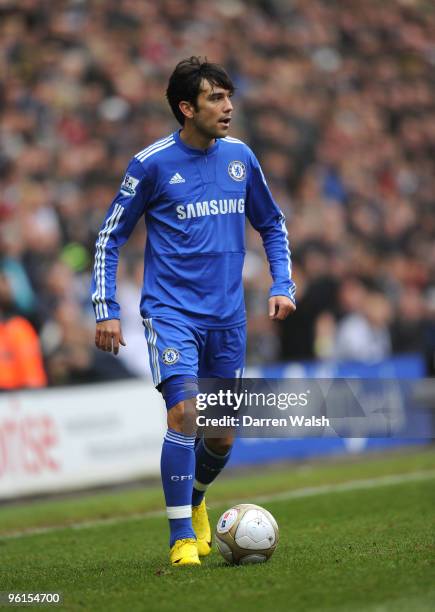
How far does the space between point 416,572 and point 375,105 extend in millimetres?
15756

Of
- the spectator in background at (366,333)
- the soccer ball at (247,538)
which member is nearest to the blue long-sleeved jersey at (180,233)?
the soccer ball at (247,538)

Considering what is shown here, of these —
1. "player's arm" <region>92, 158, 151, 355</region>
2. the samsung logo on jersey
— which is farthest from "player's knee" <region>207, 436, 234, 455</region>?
the samsung logo on jersey

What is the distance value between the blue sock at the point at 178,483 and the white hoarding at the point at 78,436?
19.2 feet

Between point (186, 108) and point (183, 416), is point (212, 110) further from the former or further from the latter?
point (183, 416)

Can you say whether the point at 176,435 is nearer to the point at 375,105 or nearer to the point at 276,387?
the point at 276,387

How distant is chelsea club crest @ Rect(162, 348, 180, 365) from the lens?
570 centimetres

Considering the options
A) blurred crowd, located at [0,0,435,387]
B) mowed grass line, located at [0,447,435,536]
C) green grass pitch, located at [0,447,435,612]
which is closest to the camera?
green grass pitch, located at [0,447,435,612]

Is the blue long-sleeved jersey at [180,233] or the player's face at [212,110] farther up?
the player's face at [212,110]

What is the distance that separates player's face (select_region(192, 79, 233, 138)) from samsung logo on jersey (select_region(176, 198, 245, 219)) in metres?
0.35

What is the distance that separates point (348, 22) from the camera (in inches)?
809

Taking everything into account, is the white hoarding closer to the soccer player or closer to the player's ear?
the soccer player

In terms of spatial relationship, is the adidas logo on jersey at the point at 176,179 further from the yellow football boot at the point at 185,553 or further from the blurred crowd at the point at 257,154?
the blurred crowd at the point at 257,154

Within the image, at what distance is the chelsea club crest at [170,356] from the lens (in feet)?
18.7

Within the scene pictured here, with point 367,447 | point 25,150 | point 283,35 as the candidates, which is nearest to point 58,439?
point 25,150
